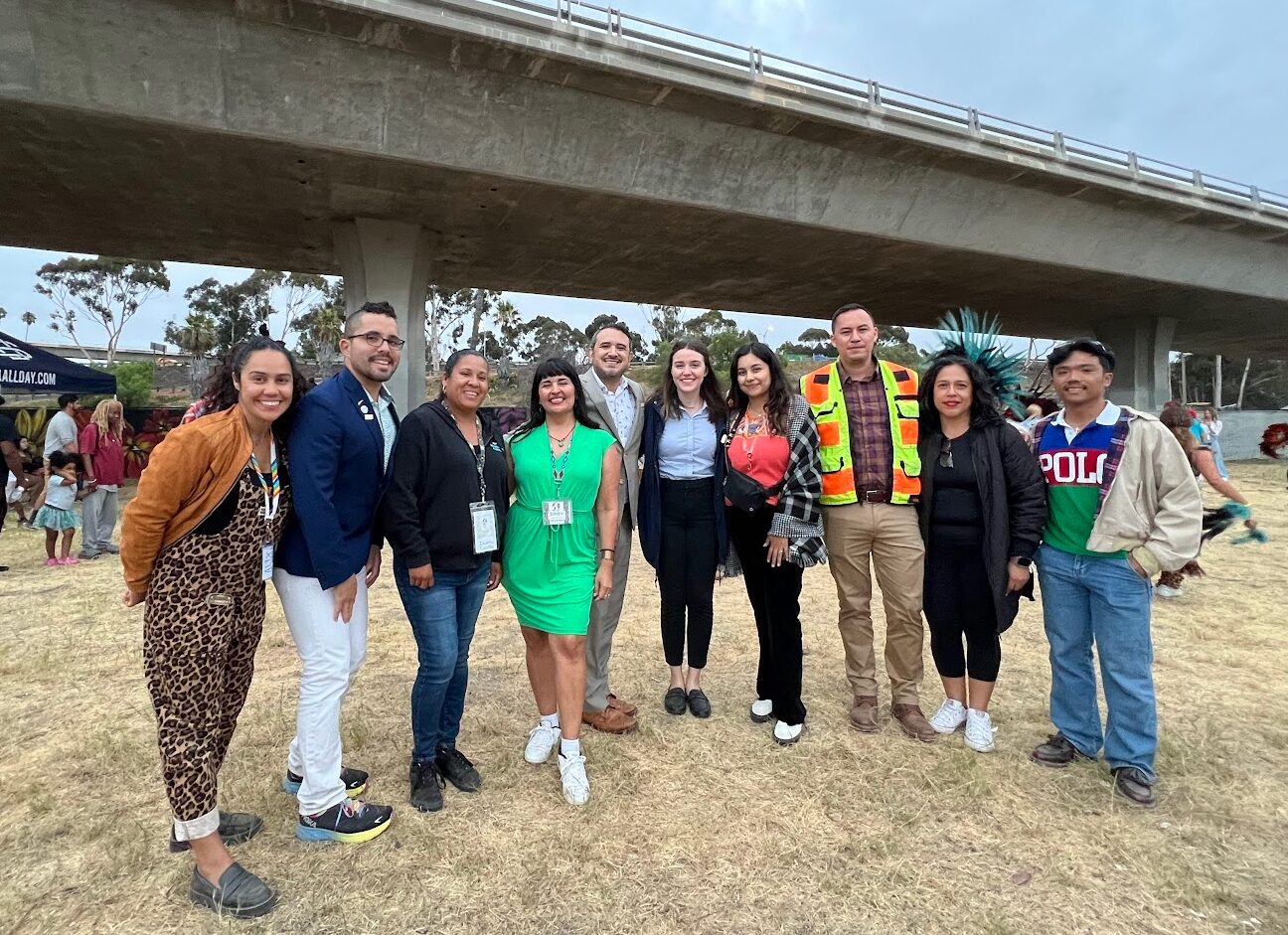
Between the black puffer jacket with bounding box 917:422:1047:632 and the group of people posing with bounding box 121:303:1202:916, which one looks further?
the black puffer jacket with bounding box 917:422:1047:632

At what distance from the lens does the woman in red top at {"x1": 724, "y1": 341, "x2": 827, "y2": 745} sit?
318 centimetres

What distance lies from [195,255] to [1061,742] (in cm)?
1736

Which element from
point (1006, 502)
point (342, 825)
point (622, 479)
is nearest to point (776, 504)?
point (622, 479)

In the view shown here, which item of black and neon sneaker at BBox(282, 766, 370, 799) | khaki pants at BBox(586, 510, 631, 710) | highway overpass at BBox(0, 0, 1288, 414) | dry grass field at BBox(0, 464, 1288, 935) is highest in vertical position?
highway overpass at BBox(0, 0, 1288, 414)

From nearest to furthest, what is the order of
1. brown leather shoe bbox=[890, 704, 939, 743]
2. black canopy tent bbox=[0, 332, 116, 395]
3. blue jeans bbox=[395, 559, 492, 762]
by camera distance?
blue jeans bbox=[395, 559, 492, 762], brown leather shoe bbox=[890, 704, 939, 743], black canopy tent bbox=[0, 332, 116, 395]

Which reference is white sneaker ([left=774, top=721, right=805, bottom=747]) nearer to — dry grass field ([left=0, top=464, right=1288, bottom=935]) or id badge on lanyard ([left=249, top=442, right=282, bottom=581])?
dry grass field ([left=0, top=464, right=1288, bottom=935])

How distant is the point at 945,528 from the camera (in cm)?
321

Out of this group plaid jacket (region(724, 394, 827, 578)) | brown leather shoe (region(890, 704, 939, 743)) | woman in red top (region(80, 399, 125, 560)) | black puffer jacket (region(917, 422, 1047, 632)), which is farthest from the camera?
woman in red top (region(80, 399, 125, 560))

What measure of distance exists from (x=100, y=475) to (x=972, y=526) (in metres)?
9.15

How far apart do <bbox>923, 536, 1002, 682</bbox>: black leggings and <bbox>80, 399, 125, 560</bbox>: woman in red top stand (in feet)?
29.4

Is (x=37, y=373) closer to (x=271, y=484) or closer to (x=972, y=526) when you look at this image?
(x=271, y=484)

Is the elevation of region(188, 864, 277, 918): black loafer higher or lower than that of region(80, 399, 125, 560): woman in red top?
lower

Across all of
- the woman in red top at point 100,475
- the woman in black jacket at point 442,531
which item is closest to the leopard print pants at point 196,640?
the woman in black jacket at point 442,531

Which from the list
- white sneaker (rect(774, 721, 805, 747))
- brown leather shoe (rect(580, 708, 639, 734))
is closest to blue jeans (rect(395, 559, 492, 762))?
brown leather shoe (rect(580, 708, 639, 734))
